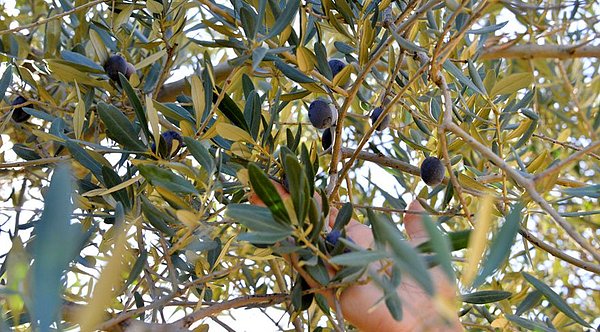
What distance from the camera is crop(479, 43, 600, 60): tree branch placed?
Answer: 1916 mm

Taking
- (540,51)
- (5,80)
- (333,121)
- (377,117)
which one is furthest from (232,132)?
(540,51)

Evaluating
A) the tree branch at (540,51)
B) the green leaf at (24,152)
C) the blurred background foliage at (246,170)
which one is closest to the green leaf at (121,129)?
the blurred background foliage at (246,170)

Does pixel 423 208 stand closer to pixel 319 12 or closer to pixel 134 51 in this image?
pixel 319 12

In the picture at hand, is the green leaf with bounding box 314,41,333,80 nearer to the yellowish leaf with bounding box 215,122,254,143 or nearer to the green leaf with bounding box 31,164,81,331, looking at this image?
the yellowish leaf with bounding box 215,122,254,143

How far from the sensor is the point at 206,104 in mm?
1104

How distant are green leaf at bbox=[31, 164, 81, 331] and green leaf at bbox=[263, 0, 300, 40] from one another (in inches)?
23.2

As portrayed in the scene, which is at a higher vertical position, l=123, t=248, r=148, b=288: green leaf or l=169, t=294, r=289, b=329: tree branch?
l=123, t=248, r=148, b=288: green leaf

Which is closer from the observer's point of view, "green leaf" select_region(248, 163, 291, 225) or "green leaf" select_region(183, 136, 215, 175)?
"green leaf" select_region(248, 163, 291, 225)

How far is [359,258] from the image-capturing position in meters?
0.67

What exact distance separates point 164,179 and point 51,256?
1.41ft

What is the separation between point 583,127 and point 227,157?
4.10 ft

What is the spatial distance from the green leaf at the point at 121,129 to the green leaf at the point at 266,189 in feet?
0.97

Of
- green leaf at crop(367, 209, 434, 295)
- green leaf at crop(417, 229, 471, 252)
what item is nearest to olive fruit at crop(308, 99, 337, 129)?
green leaf at crop(417, 229, 471, 252)

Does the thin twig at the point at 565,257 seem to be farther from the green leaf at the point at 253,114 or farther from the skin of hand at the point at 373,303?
the green leaf at the point at 253,114
